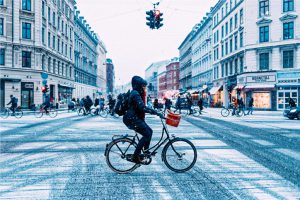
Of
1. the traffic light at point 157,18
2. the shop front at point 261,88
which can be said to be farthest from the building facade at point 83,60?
the traffic light at point 157,18

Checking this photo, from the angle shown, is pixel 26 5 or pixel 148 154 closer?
pixel 148 154

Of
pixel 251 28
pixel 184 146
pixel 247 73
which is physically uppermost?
pixel 251 28

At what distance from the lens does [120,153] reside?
18.3 ft

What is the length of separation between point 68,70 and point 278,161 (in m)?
45.7

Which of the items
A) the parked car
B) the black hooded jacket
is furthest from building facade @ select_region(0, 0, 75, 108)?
the black hooded jacket

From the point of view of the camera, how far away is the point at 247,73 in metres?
34.2

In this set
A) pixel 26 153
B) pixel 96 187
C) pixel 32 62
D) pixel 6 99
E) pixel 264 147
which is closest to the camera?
pixel 96 187

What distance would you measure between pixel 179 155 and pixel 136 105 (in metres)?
1.41

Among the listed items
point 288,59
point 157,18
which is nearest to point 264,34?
point 288,59

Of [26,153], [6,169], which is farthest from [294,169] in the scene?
[26,153]

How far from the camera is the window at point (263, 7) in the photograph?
33250 mm

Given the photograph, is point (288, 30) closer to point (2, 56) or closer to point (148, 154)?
point (148, 154)

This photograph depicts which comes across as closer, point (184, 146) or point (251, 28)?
point (184, 146)

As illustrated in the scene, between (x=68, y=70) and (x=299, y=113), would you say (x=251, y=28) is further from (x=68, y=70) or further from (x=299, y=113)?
(x=68, y=70)
